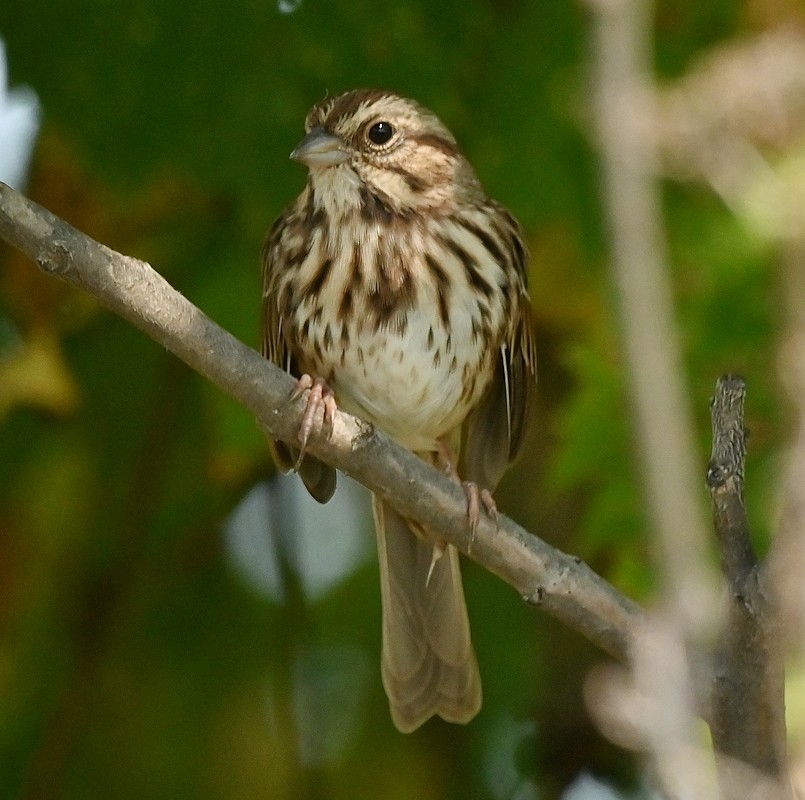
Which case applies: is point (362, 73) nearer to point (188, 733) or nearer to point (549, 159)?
point (549, 159)

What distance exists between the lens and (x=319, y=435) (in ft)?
7.92

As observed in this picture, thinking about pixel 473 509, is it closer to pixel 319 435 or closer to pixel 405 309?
pixel 319 435

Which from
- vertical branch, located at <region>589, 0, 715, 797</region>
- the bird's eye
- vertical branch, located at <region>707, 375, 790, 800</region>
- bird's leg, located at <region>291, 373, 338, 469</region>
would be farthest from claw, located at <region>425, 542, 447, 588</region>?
vertical branch, located at <region>589, 0, 715, 797</region>

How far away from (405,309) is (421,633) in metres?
0.72

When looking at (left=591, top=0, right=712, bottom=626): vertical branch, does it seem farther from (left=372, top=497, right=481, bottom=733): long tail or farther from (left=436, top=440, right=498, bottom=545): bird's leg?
(left=372, top=497, right=481, bottom=733): long tail

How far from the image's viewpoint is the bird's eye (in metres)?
3.19

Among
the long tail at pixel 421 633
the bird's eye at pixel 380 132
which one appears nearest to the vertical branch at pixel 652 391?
the bird's eye at pixel 380 132

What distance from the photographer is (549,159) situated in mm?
3195

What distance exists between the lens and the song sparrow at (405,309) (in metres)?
3.20

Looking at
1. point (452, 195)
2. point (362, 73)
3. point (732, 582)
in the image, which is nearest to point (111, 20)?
→ point (362, 73)

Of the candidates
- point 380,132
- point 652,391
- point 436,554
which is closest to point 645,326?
point 652,391

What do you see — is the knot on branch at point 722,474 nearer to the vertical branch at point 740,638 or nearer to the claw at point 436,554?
the vertical branch at point 740,638

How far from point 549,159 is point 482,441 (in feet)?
2.28

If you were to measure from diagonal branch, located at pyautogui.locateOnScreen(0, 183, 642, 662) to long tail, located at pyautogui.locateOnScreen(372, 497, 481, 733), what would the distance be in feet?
2.51
